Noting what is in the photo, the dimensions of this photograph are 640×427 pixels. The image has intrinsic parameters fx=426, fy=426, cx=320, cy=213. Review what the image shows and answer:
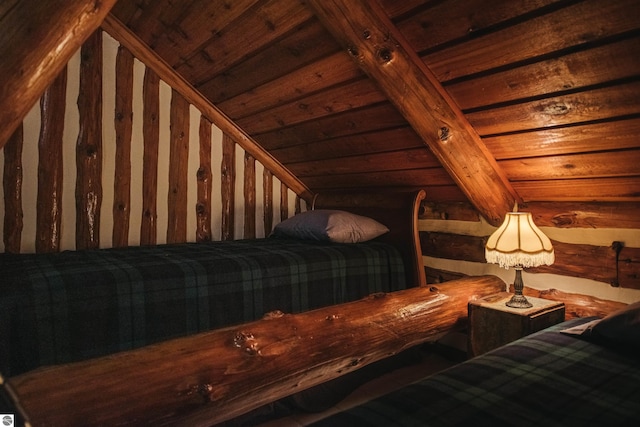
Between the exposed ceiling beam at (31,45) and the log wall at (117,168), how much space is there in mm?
1287

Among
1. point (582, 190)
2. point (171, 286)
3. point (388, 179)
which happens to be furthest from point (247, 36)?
point (582, 190)

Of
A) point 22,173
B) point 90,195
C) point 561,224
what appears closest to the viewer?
point 561,224

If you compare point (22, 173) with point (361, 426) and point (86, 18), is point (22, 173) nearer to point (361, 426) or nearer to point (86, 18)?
point (86, 18)

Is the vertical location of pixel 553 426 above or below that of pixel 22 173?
below

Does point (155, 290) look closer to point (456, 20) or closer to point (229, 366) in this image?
point (229, 366)

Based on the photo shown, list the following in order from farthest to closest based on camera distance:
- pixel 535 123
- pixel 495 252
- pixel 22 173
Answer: pixel 22 173, pixel 495 252, pixel 535 123

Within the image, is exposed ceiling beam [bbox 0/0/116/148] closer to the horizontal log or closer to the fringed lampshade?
the fringed lampshade

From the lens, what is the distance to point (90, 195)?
279 cm

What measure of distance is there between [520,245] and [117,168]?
2.53 m

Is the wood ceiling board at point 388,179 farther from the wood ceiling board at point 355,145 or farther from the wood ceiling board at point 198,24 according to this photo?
the wood ceiling board at point 198,24

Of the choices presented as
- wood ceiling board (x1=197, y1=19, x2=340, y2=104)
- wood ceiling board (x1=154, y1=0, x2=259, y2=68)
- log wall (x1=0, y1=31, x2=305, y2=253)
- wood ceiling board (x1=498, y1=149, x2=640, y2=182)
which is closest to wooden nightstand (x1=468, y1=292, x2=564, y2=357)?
wood ceiling board (x1=498, y1=149, x2=640, y2=182)

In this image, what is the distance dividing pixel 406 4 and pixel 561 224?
133 cm

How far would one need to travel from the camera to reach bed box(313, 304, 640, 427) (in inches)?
35.7

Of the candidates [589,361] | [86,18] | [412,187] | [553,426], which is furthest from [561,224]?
[86,18]
